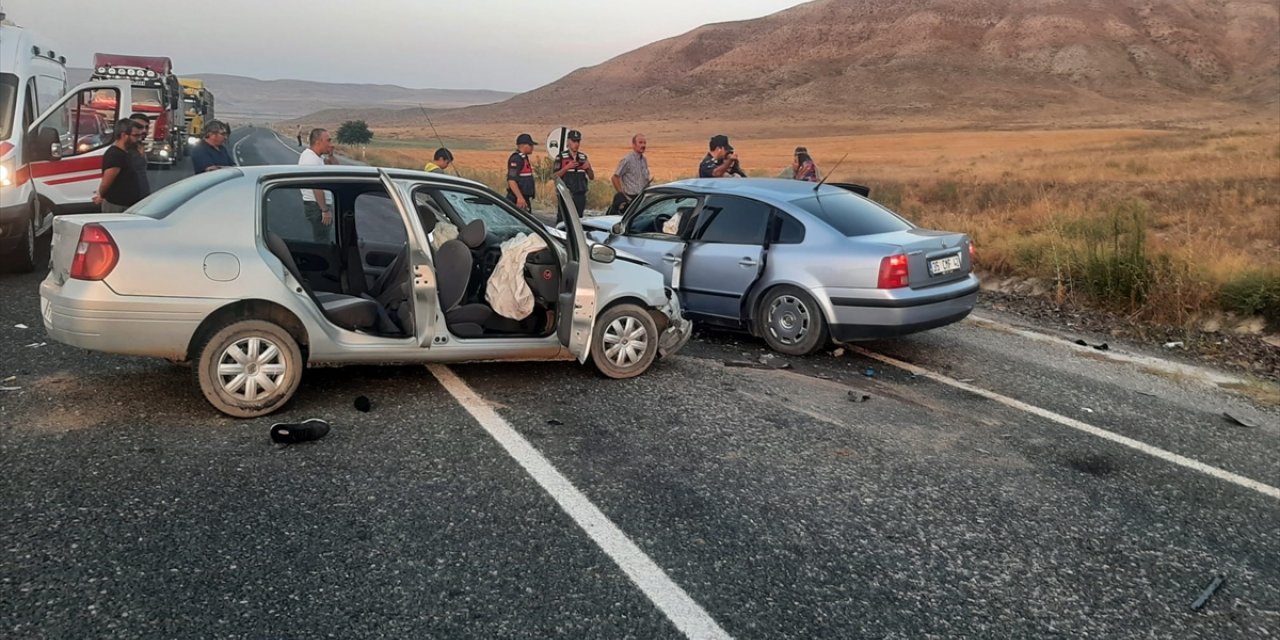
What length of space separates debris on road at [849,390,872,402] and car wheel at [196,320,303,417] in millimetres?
3527

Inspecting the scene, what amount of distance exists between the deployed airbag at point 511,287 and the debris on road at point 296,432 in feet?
4.89

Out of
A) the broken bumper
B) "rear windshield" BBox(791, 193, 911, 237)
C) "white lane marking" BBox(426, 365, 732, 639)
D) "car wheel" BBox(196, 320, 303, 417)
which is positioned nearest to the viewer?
"white lane marking" BBox(426, 365, 732, 639)

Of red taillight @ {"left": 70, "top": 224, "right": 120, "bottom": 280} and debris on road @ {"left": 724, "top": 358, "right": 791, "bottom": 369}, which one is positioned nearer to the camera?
red taillight @ {"left": 70, "top": 224, "right": 120, "bottom": 280}

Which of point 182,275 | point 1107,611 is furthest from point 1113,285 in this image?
point 182,275

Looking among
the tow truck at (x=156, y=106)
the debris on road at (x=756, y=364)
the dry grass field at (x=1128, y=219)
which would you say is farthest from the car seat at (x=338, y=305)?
the tow truck at (x=156, y=106)

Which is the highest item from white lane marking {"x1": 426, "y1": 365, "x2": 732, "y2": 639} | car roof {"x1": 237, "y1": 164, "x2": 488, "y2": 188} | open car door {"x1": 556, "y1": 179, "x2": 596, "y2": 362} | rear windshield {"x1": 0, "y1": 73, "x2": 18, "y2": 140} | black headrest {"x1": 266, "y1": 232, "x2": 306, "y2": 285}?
rear windshield {"x1": 0, "y1": 73, "x2": 18, "y2": 140}

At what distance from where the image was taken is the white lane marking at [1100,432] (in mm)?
5129

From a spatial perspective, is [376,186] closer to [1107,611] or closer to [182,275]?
[182,275]

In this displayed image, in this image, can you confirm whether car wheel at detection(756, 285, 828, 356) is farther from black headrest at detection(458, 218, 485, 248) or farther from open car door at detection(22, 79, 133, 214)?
open car door at detection(22, 79, 133, 214)

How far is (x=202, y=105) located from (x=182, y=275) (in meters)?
40.5

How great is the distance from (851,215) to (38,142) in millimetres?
7898

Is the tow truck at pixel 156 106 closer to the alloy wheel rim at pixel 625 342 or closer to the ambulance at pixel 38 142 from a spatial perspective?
the ambulance at pixel 38 142

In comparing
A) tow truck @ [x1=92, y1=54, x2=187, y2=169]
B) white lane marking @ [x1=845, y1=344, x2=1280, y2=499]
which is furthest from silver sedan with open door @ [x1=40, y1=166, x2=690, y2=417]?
tow truck @ [x1=92, y1=54, x2=187, y2=169]

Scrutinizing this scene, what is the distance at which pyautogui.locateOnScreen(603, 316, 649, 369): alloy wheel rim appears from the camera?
6273 millimetres
